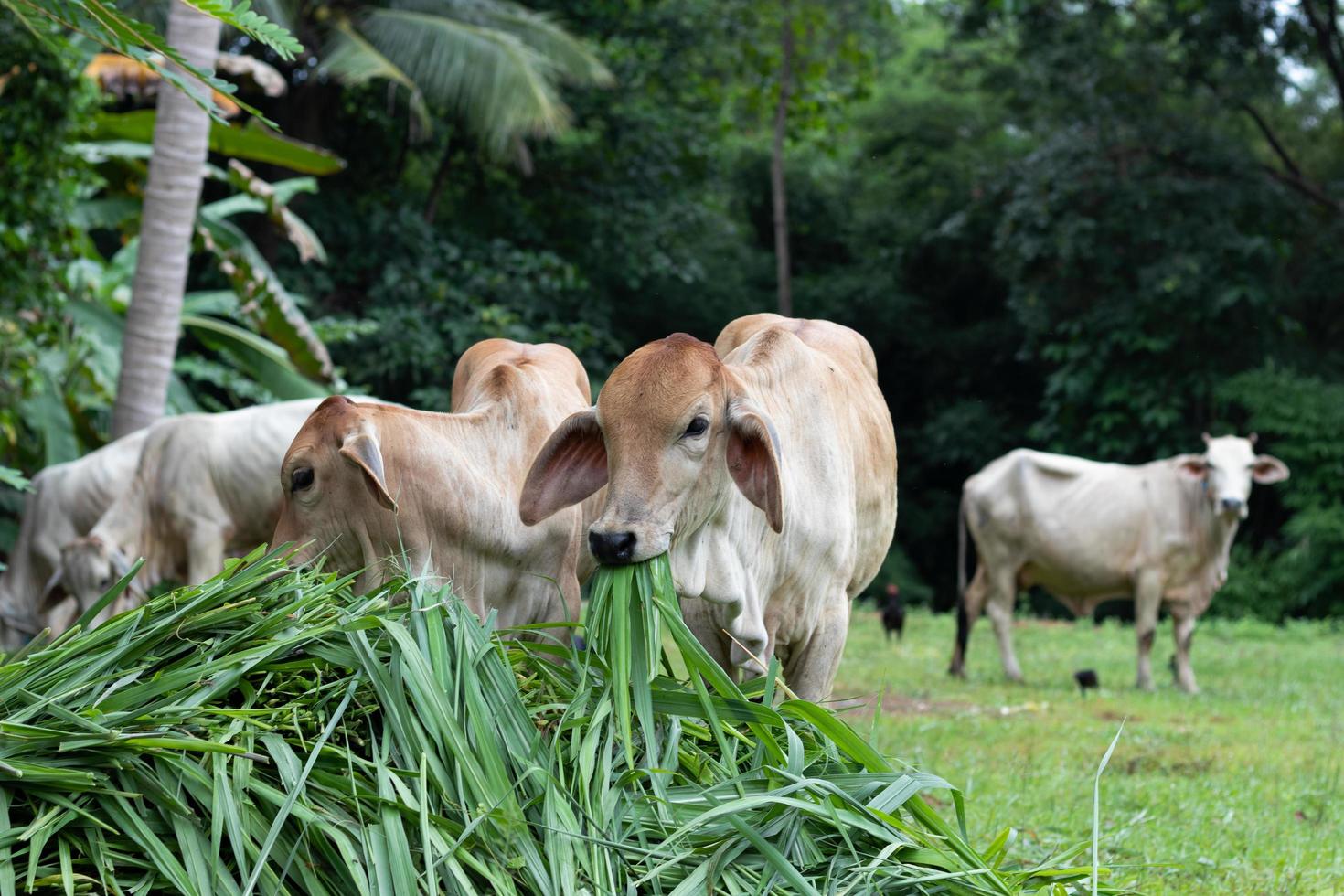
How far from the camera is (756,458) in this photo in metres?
3.22

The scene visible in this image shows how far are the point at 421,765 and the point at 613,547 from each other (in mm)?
686

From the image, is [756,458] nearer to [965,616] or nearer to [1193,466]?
[965,616]

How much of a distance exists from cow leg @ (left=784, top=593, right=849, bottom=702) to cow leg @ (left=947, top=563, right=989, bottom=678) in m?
6.28

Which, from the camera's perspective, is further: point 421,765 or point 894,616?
point 894,616

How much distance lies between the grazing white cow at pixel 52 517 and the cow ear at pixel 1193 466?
715cm

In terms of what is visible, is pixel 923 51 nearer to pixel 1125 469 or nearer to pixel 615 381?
pixel 1125 469

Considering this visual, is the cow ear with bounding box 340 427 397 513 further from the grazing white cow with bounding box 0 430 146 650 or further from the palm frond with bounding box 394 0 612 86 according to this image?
the palm frond with bounding box 394 0 612 86

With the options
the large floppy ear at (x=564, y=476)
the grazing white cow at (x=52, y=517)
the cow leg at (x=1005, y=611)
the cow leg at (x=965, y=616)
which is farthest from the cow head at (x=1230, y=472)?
the large floppy ear at (x=564, y=476)

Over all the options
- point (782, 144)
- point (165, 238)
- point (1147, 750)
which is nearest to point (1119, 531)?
point (1147, 750)

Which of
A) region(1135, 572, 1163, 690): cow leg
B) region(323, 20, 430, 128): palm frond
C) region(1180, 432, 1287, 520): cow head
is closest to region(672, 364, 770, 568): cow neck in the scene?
region(1135, 572, 1163, 690): cow leg

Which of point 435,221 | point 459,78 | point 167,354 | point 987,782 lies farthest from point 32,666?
point 435,221

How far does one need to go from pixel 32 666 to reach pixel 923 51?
2034 cm

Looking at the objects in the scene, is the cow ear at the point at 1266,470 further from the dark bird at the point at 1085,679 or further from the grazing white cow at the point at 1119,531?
the dark bird at the point at 1085,679

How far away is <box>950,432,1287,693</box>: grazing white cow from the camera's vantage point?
32.4 ft
